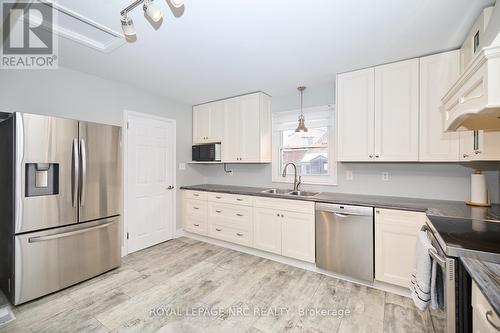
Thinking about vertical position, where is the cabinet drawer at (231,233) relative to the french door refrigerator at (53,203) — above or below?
below

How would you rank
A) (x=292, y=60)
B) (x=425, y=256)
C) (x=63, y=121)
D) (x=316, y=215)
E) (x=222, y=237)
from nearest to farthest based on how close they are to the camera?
(x=425, y=256)
(x=63, y=121)
(x=292, y=60)
(x=316, y=215)
(x=222, y=237)

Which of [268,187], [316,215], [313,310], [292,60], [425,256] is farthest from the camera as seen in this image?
[268,187]

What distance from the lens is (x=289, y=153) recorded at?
346cm

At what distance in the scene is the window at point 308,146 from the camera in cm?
309

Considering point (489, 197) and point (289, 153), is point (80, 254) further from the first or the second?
point (489, 197)

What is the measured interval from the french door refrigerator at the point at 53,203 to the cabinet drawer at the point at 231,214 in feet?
4.55

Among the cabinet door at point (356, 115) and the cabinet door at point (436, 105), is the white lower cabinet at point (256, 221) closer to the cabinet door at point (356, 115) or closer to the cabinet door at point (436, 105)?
the cabinet door at point (356, 115)

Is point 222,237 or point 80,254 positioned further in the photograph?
point 222,237

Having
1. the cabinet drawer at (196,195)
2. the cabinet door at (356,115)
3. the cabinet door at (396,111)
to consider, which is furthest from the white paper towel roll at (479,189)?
the cabinet drawer at (196,195)

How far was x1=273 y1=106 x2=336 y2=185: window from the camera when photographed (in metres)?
3.09

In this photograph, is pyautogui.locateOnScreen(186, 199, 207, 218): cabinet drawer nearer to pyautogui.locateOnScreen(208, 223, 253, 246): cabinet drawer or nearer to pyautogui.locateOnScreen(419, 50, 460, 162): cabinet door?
pyautogui.locateOnScreen(208, 223, 253, 246): cabinet drawer

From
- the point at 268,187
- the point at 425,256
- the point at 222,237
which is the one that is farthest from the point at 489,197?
the point at 222,237

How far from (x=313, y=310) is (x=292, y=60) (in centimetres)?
250

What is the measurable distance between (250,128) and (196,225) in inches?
74.2
